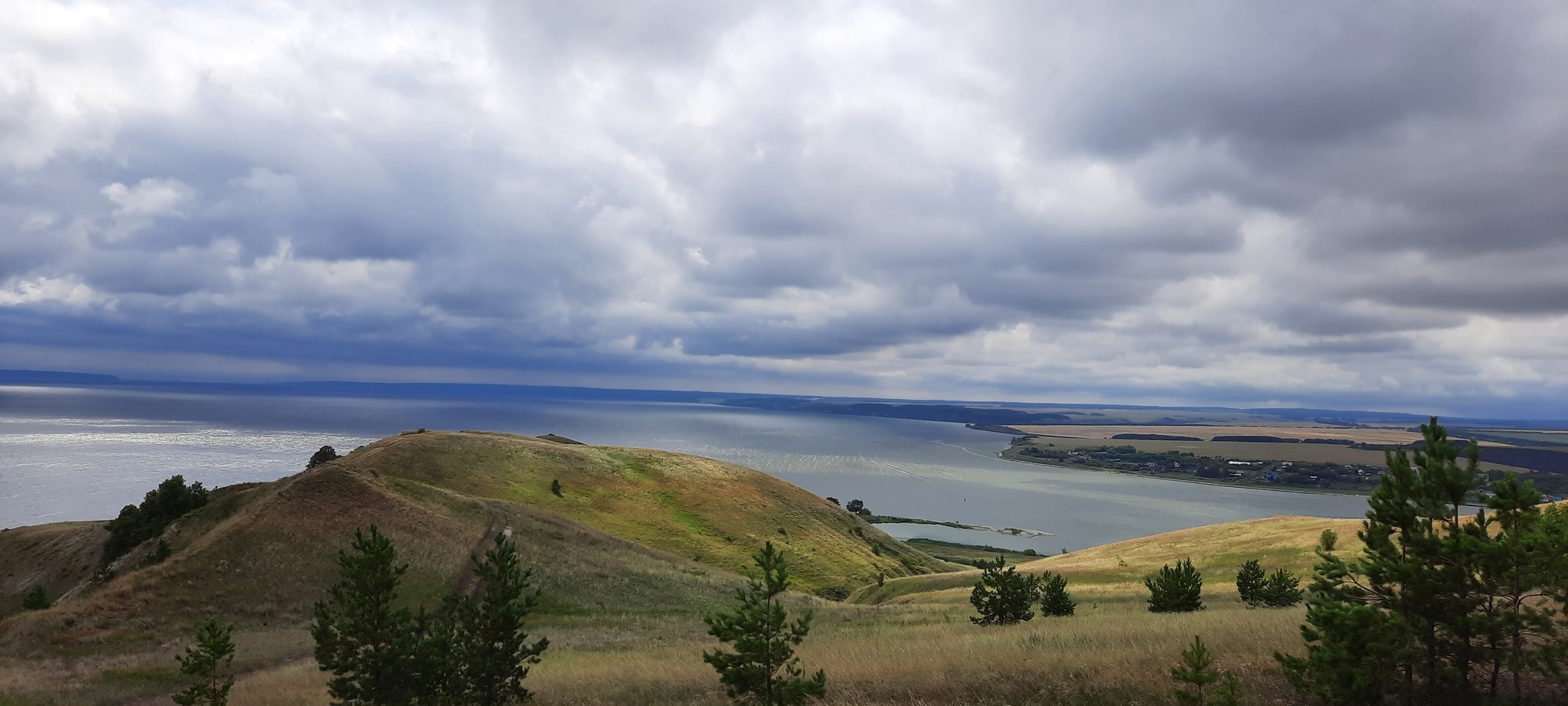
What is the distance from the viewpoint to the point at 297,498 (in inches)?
1778

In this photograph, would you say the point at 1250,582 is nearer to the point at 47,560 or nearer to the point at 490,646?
the point at 490,646

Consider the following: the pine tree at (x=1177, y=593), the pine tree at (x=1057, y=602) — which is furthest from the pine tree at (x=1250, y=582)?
the pine tree at (x=1057, y=602)

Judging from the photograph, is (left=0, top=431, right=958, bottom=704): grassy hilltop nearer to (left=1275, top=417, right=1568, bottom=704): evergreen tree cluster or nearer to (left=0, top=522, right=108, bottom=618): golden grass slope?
(left=0, top=522, right=108, bottom=618): golden grass slope

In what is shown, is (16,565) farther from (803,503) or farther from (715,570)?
(803,503)

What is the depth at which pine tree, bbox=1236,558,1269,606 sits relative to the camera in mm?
27594

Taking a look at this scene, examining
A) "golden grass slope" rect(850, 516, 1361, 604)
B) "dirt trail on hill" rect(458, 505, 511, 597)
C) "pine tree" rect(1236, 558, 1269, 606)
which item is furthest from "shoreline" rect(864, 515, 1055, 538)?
"pine tree" rect(1236, 558, 1269, 606)

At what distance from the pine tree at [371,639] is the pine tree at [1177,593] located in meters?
24.1

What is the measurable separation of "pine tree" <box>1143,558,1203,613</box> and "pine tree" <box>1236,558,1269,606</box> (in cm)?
250

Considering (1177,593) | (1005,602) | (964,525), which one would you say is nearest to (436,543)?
(1005,602)

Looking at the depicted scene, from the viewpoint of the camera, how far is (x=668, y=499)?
274ft

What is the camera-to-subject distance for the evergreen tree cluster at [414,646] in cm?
1384

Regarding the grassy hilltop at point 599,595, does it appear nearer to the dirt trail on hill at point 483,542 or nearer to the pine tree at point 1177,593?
the dirt trail on hill at point 483,542

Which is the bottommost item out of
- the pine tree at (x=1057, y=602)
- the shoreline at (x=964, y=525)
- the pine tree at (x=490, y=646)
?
the shoreline at (x=964, y=525)

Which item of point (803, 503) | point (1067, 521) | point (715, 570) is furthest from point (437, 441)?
point (1067, 521)
